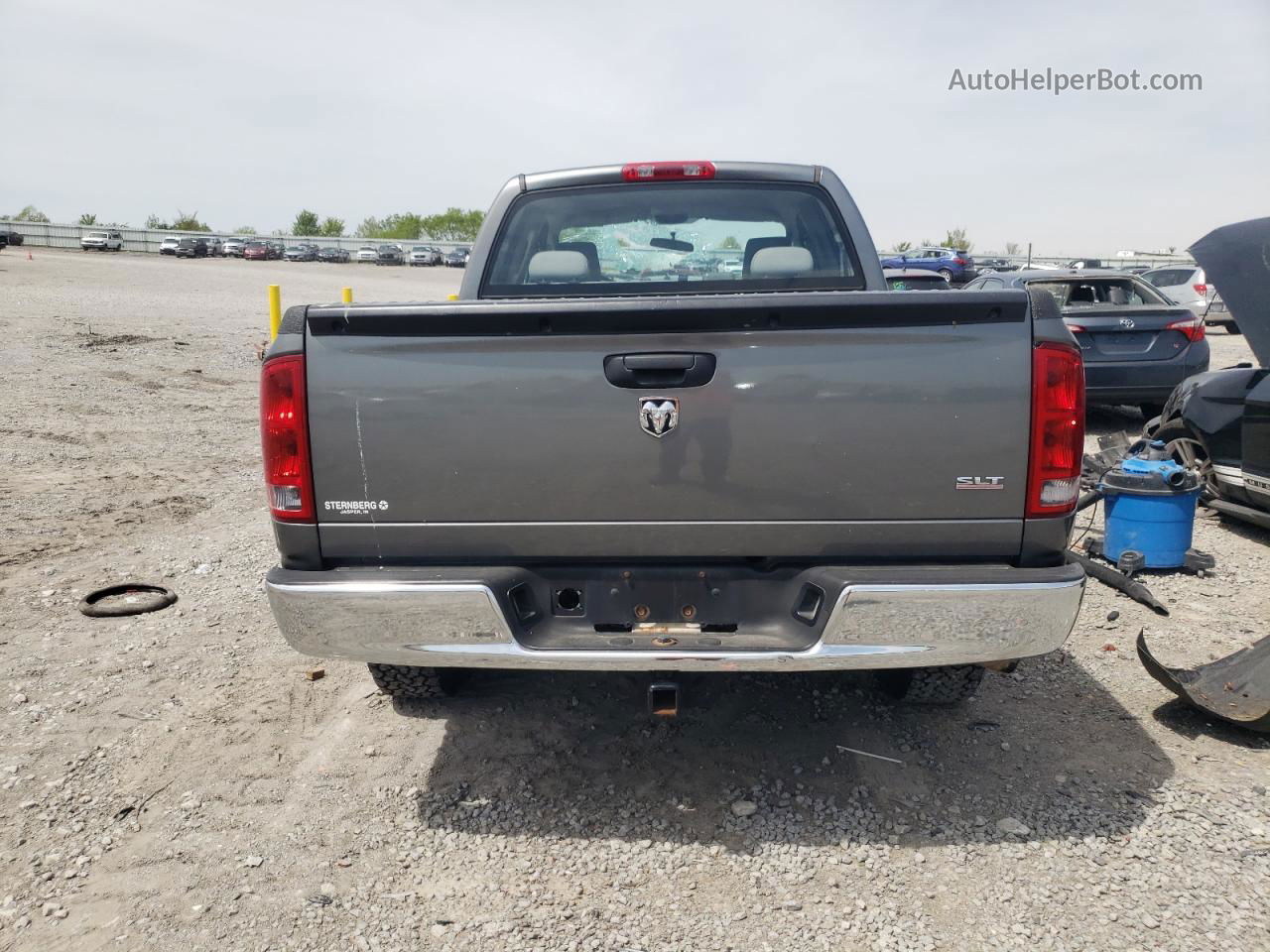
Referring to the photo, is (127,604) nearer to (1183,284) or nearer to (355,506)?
(355,506)

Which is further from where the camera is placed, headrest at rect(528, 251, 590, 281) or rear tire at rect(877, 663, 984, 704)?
headrest at rect(528, 251, 590, 281)

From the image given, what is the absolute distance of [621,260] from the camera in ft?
15.0

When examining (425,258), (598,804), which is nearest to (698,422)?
(598,804)

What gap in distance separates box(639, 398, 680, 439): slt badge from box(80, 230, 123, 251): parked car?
3015 inches

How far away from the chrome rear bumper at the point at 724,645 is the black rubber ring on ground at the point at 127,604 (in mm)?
2597

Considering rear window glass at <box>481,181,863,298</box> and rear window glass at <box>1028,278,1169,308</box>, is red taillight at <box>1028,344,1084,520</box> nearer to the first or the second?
rear window glass at <box>481,181,863,298</box>

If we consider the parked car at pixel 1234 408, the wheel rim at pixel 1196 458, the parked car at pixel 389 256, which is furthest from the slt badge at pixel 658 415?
the parked car at pixel 389 256

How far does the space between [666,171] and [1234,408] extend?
14.2ft

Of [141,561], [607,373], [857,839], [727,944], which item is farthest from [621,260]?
[141,561]

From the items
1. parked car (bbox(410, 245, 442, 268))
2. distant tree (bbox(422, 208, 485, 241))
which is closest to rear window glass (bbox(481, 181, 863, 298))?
parked car (bbox(410, 245, 442, 268))

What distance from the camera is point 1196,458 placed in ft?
22.6

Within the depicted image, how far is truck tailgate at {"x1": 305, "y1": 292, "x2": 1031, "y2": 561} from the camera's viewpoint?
2760 millimetres

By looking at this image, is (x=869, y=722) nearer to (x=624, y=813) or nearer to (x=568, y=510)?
(x=624, y=813)

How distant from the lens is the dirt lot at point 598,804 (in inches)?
107
